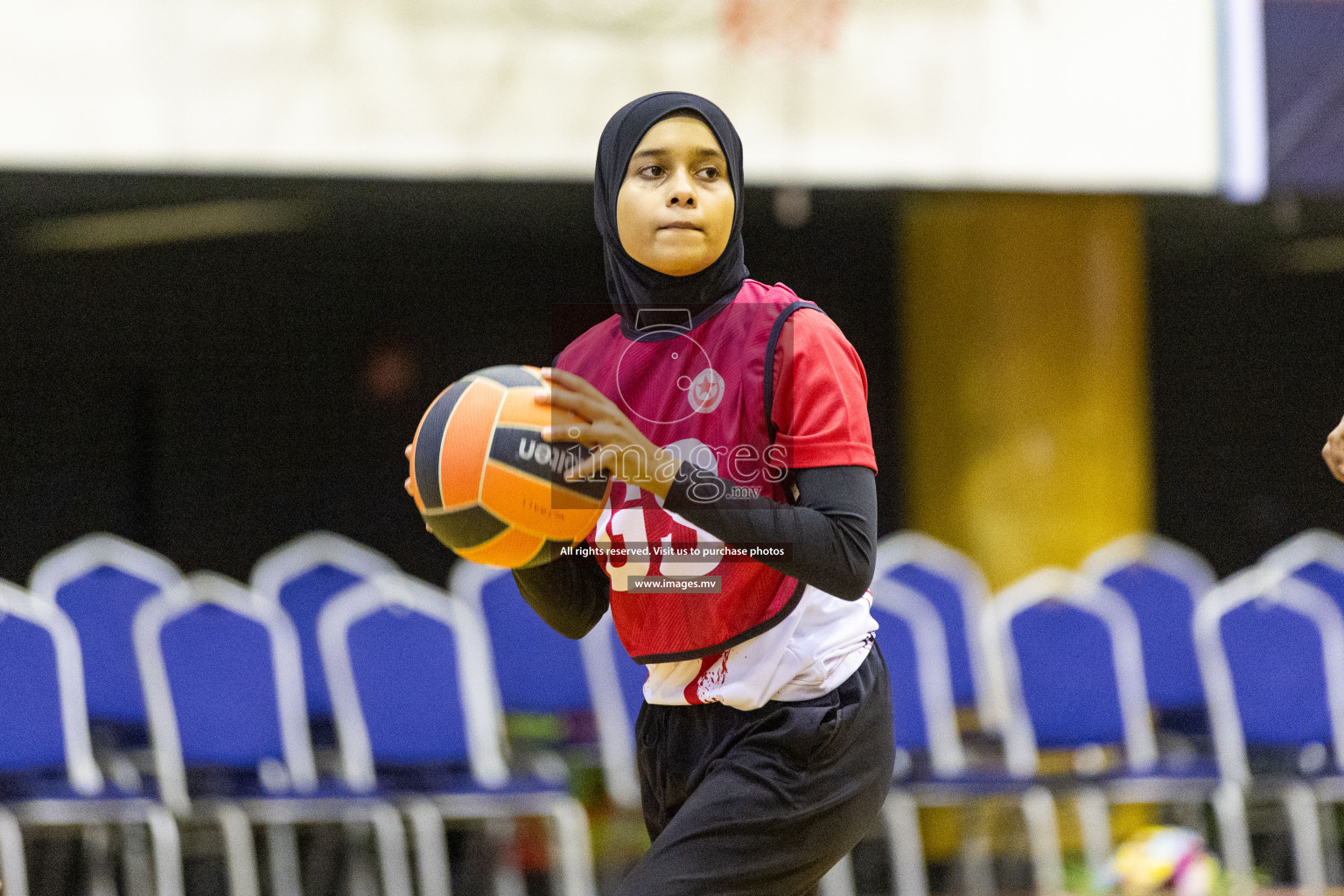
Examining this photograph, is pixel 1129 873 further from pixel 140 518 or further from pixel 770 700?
pixel 140 518

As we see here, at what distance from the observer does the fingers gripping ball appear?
6.32 feet

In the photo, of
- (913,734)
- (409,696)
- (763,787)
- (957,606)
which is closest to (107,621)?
(409,696)

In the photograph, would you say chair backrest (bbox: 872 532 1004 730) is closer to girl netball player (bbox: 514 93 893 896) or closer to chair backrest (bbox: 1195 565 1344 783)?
chair backrest (bbox: 1195 565 1344 783)

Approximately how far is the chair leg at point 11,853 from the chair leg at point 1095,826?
130 inches

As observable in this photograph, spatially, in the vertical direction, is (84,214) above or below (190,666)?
above

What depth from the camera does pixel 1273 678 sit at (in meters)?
5.04

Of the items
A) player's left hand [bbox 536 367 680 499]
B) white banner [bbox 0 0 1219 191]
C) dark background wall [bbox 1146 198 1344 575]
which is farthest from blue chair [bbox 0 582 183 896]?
dark background wall [bbox 1146 198 1344 575]

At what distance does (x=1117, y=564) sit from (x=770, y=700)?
4034 mm

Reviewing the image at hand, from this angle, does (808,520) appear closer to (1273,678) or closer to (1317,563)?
(1273,678)

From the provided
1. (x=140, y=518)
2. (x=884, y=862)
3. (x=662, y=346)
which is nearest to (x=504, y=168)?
(x=884, y=862)

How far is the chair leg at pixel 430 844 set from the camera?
4613mm

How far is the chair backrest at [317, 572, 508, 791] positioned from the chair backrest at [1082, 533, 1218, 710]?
2.37m

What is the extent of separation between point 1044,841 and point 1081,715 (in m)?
0.45

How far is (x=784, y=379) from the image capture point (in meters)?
1.94
